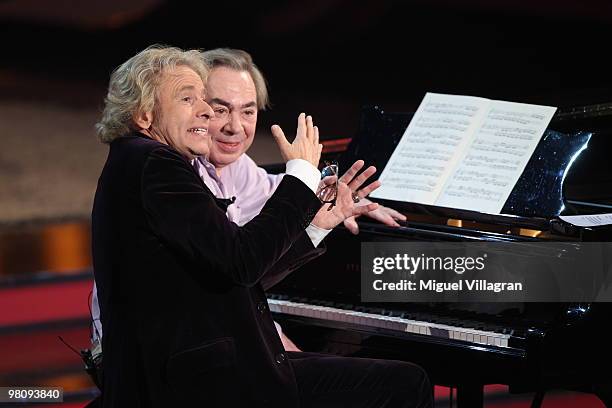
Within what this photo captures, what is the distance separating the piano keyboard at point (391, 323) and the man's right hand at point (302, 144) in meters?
0.77

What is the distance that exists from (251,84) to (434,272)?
877 mm

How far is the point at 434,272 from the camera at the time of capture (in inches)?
121

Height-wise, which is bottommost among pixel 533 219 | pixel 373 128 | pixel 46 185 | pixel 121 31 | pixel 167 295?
pixel 167 295

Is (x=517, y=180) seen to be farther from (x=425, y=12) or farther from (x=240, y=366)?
(x=425, y=12)

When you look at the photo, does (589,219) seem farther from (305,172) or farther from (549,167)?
(305,172)

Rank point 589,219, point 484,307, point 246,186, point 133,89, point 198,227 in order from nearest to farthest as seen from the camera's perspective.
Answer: point 198,227 < point 133,89 < point 589,219 < point 484,307 < point 246,186

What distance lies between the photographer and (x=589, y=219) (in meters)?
2.83

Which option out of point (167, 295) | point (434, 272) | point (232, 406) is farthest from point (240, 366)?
point (434, 272)

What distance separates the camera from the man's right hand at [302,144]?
2359mm

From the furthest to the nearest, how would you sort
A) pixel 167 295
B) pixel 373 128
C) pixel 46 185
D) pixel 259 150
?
pixel 259 150
pixel 46 185
pixel 373 128
pixel 167 295

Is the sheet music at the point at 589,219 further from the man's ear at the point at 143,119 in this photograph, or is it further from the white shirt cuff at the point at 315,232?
the man's ear at the point at 143,119

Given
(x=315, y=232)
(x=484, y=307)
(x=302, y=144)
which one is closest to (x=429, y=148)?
(x=484, y=307)

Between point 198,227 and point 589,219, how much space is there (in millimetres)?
1211

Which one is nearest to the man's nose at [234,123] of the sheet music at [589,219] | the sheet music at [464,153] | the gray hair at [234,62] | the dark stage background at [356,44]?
the gray hair at [234,62]
